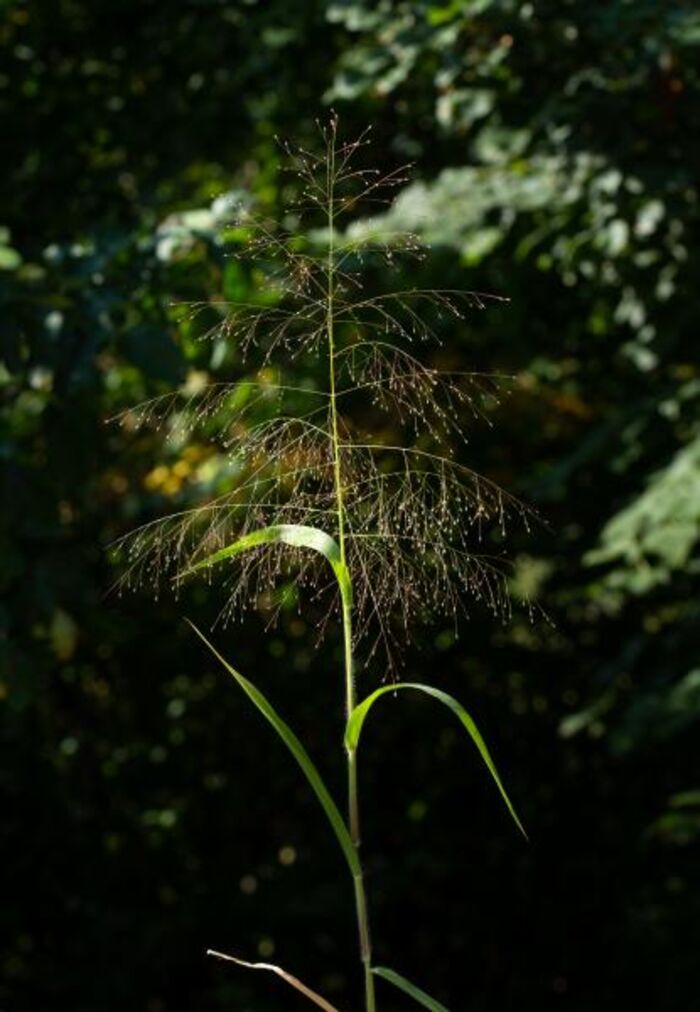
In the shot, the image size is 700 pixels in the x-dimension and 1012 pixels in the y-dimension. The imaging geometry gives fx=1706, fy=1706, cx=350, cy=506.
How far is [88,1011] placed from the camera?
→ 4918 mm

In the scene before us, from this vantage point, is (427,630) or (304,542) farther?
(427,630)

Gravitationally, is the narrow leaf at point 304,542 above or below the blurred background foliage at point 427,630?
below

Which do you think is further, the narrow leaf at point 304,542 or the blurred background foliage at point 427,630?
the blurred background foliage at point 427,630

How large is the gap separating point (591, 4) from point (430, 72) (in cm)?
61

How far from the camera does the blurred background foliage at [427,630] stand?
409 cm

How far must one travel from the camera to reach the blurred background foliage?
409 centimetres

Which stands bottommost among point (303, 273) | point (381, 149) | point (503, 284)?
point (303, 273)

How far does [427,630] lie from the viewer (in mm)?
5266

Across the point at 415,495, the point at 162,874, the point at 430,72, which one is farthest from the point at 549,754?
the point at 415,495

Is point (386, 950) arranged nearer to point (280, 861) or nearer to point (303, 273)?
point (280, 861)

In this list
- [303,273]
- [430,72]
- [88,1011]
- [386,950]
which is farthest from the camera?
[386,950]

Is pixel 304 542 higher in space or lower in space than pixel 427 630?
lower

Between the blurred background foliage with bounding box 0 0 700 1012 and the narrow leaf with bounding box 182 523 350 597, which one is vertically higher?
the blurred background foliage with bounding box 0 0 700 1012

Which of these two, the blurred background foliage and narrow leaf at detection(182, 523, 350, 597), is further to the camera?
the blurred background foliage
